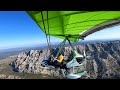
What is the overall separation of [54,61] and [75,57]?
1.61ft
